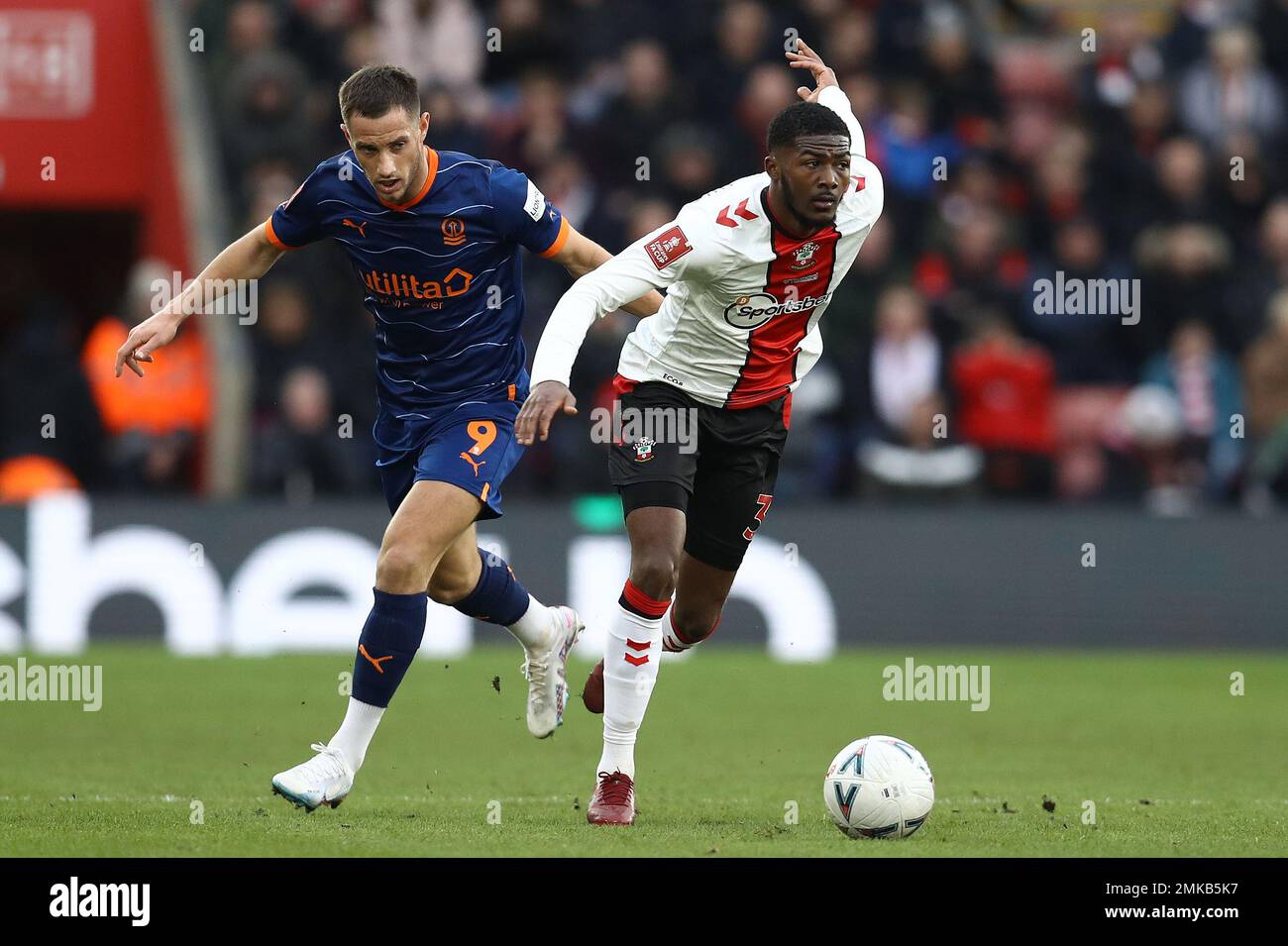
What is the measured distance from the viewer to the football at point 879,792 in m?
6.80

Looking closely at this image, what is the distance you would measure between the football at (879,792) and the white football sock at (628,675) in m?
0.84

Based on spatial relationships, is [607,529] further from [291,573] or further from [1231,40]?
[1231,40]

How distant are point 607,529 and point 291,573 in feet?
7.12

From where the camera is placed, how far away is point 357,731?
726cm

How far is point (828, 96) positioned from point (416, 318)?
183cm

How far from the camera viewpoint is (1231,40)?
16.1 meters

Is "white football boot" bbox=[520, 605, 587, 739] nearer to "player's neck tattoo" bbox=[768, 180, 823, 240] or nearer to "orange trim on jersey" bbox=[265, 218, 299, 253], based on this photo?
"orange trim on jersey" bbox=[265, 218, 299, 253]

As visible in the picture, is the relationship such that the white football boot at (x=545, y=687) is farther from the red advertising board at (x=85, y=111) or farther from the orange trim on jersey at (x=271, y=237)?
the red advertising board at (x=85, y=111)

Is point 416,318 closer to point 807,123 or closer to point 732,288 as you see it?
point 732,288

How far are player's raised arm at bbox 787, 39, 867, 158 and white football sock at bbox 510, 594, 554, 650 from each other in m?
2.33

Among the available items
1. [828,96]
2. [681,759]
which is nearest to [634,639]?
[681,759]

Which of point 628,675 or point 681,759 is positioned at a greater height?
point 628,675

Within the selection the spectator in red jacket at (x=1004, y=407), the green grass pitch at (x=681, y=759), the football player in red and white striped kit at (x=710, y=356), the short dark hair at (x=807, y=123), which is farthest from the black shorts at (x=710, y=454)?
the spectator in red jacket at (x=1004, y=407)

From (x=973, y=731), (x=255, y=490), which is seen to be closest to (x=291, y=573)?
(x=255, y=490)
